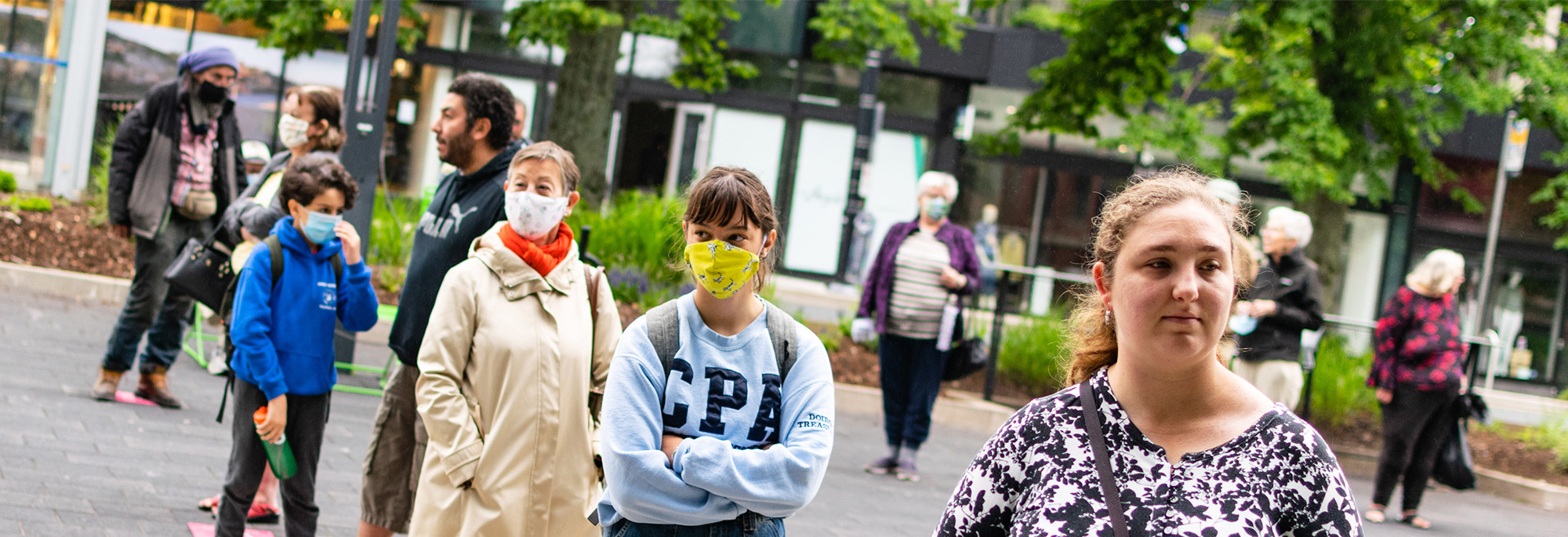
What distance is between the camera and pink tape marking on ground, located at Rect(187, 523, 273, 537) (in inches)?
198

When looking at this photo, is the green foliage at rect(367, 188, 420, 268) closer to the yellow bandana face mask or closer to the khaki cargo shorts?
the khaki cargo shorts

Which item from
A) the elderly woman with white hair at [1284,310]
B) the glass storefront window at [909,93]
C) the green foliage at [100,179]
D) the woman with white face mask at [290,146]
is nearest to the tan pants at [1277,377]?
the elderly woman with white hair at [1284,310]

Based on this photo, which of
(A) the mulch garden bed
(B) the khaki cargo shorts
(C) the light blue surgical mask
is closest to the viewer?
(B) the khaki cargo shorts

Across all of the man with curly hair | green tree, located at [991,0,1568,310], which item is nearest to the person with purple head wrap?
the man with curly hair

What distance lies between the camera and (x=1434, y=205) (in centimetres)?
2333

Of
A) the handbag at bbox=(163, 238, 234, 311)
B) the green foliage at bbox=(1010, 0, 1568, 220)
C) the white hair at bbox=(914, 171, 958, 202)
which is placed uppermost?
the green foliage at bbox=(1010, 0, 1568, 220)

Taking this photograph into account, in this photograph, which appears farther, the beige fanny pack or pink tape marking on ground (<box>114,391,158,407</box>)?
the beige fanny pack

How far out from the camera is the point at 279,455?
14.4 ft

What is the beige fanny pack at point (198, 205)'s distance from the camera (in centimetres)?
750

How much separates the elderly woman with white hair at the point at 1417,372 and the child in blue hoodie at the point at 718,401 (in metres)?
7.07

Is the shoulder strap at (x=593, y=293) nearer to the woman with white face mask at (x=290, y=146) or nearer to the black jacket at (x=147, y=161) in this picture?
the woman with white face mask at (x=290, y=146)

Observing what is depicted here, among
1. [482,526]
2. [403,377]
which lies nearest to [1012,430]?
[482,526]

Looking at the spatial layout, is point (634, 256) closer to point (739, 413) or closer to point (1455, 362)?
point (1455, 362)

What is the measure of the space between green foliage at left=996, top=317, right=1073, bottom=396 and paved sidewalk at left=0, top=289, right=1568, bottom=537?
6.64 ft
